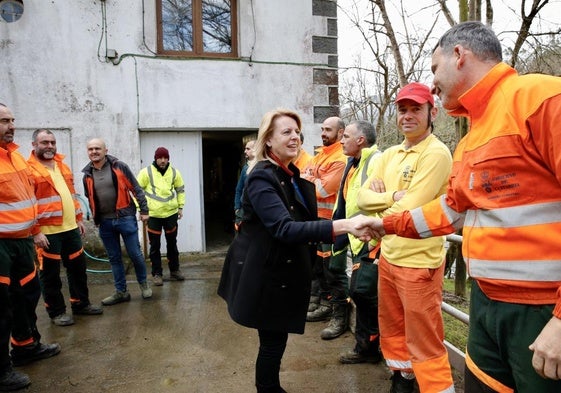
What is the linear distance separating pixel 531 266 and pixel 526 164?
0.35m

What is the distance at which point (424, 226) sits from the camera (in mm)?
1919

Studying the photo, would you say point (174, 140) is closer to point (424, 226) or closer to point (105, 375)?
point (105, 375)

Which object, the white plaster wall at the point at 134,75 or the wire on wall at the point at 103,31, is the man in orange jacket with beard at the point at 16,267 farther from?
the wire on wall at the point at 103,31

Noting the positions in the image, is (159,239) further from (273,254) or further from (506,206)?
(506,206)

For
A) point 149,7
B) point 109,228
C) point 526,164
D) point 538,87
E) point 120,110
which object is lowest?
point 109,228

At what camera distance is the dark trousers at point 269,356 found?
2387 millimetres

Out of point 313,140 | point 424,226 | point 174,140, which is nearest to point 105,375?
point 424,226

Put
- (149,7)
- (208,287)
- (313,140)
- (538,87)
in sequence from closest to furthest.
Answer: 1. (538,87)
2. (208,287)
3. (149,7)
4. (313,140)

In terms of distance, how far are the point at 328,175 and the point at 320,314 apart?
1509mm

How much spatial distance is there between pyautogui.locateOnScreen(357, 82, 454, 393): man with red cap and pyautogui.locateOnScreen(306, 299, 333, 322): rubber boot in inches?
65.2

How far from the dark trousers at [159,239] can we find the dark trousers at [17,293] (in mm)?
2229

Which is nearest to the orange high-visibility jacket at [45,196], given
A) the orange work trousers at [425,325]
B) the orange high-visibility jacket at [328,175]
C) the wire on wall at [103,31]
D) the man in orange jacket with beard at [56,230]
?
the man in orange jacket with beard at [56,230]

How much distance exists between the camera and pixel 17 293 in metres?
3.39

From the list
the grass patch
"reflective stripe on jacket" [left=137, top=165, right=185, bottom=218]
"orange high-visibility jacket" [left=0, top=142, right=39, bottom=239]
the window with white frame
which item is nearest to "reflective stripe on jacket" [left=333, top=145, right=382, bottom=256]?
the grass patch
